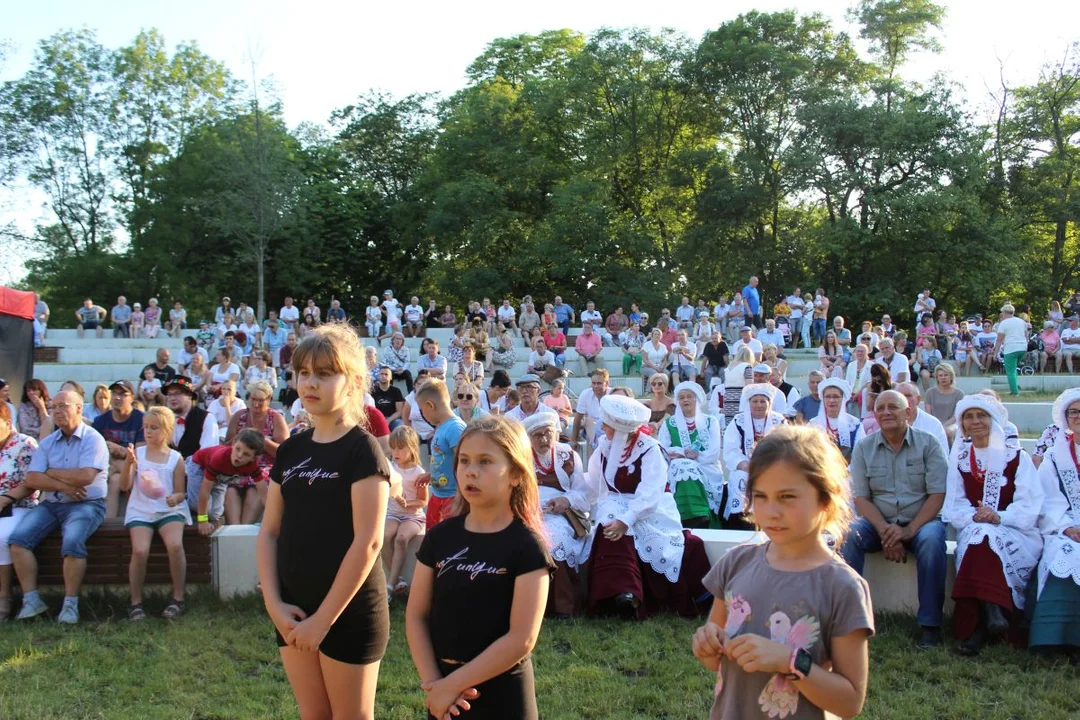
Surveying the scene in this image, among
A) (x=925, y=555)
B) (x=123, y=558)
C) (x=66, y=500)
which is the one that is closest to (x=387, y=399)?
(x=123, y=558)

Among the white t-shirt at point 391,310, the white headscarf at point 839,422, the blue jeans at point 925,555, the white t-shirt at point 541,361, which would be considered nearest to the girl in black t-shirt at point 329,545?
the blue jeans at point 925,555

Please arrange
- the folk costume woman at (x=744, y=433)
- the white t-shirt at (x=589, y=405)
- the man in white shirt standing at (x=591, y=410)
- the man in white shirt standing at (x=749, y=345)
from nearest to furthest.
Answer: the folk costume woman at (x=744, y=433), the man in white shirt standing at (x=591, y=410), the white t-shirt at (x=589, y=405), the man in white shirt standing at (x=749, y=345)

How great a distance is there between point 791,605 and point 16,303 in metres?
11.6

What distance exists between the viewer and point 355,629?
9.00 ft

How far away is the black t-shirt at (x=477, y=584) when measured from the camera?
2479mm

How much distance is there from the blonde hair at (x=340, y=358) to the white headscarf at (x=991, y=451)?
12.6 feet

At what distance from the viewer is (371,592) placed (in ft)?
9.18

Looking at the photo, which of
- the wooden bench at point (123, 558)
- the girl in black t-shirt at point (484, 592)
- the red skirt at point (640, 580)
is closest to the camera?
the girl in black t-shirt at point (484, 592)

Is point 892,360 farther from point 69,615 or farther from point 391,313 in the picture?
point 391,313

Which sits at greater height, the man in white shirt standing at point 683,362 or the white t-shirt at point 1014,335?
the white t-shirt at point 1014,335

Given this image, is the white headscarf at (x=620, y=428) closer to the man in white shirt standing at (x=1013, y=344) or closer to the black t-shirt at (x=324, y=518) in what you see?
the black t-shirt at (x=324, y=518)

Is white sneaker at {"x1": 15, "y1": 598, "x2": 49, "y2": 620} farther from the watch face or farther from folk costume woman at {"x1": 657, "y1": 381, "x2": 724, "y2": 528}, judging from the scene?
the watch face

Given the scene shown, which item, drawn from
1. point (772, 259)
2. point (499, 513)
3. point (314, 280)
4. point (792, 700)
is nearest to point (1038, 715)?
point (792, 700)

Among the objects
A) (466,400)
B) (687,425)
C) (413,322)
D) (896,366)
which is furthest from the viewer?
(413,322)
